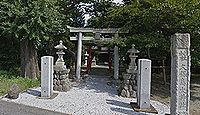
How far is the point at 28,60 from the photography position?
46.4 feet

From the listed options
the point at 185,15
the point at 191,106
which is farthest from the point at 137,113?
the point at 185,15

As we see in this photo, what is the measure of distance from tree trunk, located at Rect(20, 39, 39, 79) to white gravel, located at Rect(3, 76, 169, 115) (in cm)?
324

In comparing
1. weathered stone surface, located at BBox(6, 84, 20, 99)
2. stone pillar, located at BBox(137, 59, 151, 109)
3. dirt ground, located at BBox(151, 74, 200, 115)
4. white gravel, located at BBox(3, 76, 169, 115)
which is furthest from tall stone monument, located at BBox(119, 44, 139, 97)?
weathered stone surface, located at BBox(6, 84, 20, 99)

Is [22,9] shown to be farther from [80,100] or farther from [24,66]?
[80,100]

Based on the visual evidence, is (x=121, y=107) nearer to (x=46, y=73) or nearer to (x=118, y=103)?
(x=118, y=103)

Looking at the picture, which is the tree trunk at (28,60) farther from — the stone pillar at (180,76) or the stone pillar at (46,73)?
the stone pillar at (180,76)

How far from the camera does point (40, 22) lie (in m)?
12.0

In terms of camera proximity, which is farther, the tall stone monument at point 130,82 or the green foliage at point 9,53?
the green foliage at point 9,53

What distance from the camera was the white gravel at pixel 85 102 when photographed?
7.87 meters

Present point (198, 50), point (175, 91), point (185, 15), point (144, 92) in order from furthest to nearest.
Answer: point (198, 50) → point (185, 15) → point (144, 92) → point (175, 91)

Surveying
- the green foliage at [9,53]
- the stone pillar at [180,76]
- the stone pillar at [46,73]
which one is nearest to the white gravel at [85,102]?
the stone pillar at [46,73]

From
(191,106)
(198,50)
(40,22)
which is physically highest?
(40,22)

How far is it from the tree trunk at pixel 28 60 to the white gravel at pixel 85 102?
10.6ft

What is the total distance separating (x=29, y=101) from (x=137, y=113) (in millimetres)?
A: 3708
